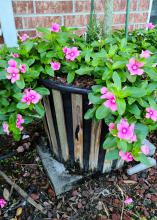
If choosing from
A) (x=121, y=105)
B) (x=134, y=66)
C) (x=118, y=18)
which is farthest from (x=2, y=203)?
(x=118, y=18)

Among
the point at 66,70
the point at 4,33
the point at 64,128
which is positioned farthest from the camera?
the point at 4,33

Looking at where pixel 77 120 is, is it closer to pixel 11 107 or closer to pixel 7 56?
pixel 11 107

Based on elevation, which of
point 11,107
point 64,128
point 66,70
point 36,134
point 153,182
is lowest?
point 153,182

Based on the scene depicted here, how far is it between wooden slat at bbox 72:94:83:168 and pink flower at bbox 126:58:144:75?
0.26 meters

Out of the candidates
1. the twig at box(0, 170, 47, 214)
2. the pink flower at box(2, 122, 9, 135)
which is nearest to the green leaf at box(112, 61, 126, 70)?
the pink flower at box(2, 122, 9, 135)

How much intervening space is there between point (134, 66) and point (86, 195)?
825mm

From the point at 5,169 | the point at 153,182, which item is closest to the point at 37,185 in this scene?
the point at 5,169

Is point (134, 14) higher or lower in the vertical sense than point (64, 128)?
higher

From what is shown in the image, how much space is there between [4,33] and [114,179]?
1286mm

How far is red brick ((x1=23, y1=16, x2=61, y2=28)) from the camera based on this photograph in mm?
1739

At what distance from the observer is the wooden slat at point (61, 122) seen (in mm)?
1153

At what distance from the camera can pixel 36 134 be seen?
1802 millimetres

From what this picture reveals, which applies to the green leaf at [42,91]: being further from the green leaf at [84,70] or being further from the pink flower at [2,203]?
the pink flower at [2,203]

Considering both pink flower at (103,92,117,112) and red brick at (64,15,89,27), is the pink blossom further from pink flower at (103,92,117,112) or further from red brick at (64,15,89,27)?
red brick at (64,15,89,27)
